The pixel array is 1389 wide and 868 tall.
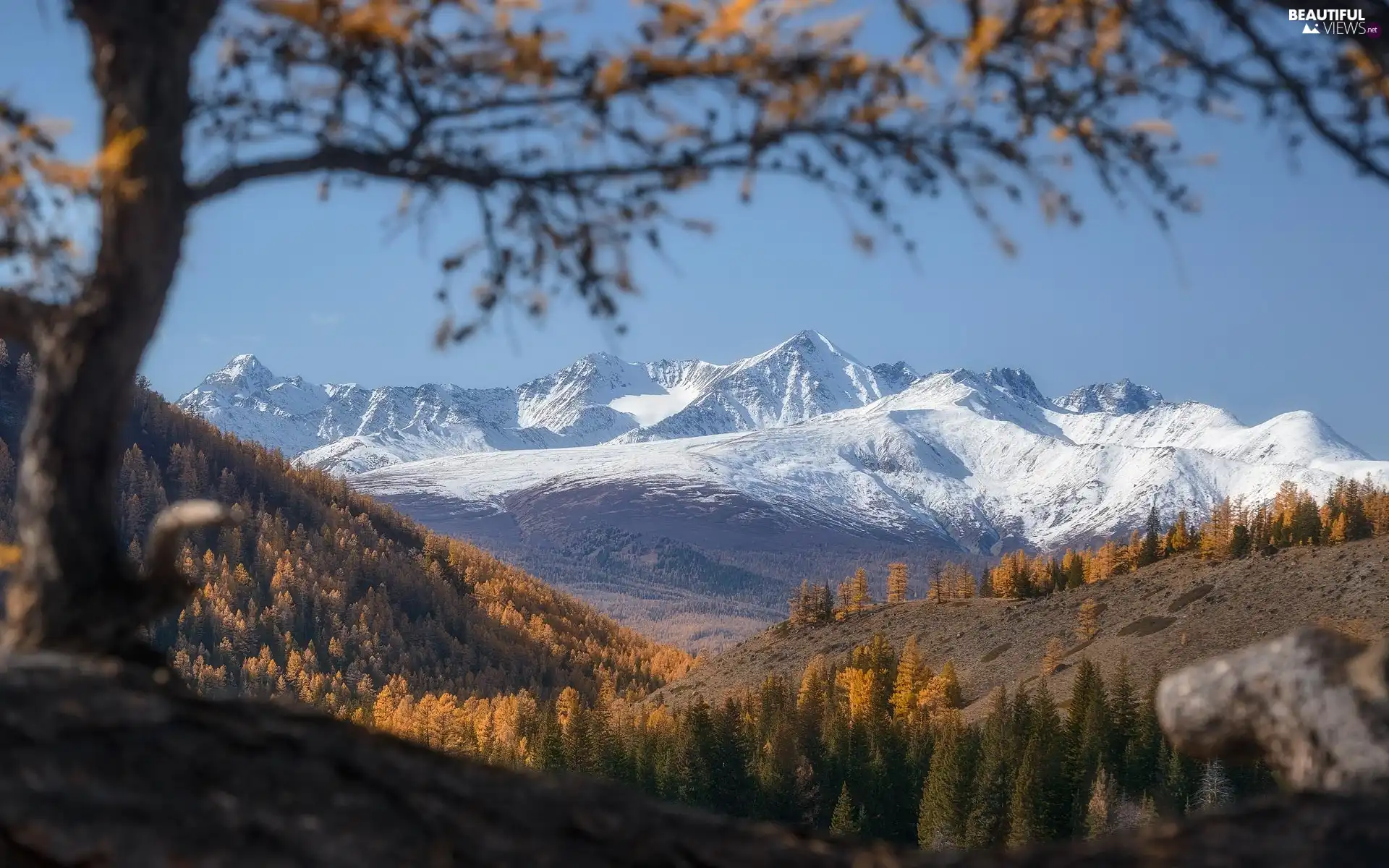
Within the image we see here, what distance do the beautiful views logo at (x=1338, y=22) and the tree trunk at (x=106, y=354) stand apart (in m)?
5.53

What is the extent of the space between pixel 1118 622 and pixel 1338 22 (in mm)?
141720

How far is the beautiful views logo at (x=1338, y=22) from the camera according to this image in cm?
543

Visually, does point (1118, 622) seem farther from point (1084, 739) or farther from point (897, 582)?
point (1084, 739)

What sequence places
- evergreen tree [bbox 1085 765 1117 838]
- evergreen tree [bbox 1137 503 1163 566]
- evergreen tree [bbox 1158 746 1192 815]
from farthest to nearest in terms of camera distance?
1. evergreen tree [bbox 1137 503 1163 566]
2. evergreen tree [bbox 1158 746 1192 815]
3. evergreen tree [bbox 1085 765 1117 838]

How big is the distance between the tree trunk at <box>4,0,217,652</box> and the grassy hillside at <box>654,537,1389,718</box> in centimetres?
10678

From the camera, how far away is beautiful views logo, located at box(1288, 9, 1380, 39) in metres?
5.43

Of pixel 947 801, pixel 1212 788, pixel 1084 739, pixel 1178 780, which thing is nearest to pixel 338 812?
pixel 947 801

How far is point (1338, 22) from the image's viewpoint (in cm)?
554

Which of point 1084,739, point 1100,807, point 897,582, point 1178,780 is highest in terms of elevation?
point 897,582

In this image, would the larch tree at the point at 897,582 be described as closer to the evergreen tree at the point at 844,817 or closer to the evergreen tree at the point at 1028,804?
the evergreen tree at the point at 844,817

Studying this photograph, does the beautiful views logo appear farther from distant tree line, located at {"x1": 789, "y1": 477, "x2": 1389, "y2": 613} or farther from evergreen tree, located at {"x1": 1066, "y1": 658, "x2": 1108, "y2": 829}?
distant tree line, located at {"x1": 789, "y1": 477, "x2": 1389, "y2": 613}

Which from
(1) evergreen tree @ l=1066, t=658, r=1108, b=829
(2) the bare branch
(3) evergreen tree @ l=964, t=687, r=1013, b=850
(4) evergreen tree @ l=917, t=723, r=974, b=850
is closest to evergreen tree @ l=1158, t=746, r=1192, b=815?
(1) evergreen tree @ l=1066, t=658, r=1108, b=829

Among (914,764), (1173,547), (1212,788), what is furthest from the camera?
(1173,547)

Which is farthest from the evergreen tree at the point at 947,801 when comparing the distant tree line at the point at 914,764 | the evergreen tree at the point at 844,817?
the evergreen tree at the point at 844,817
